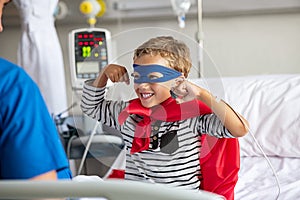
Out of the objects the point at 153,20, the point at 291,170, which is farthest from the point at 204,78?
the point at 153,20

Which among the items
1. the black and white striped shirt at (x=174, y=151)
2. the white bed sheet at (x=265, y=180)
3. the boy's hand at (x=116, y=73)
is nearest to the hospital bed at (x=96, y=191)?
the black and white striped shirt at (x=174, y=151)

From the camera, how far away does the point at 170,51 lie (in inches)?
44.3

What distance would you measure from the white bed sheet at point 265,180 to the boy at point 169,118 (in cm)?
36

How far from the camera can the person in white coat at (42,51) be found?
7.41ft

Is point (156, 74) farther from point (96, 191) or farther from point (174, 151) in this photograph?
point (96, 191)

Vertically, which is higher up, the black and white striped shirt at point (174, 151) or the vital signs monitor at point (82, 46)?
the vital signs monitor at point (82, 46)

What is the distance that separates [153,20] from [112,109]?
1.43m

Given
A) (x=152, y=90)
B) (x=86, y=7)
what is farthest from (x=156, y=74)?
(x=86, y=7)

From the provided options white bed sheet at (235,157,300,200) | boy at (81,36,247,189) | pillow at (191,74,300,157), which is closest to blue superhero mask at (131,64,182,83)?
boy at (81,36,247,189)

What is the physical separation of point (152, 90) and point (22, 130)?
1.34 feet

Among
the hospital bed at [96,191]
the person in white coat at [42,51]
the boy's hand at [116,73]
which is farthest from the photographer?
the person in white coat at [42,51]

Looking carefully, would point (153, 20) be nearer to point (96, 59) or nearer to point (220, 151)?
point (96, 59)

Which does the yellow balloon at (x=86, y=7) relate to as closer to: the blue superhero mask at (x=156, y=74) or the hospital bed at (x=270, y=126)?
the hospital bed at (x=270, y=126)

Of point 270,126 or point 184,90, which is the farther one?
point 270,126
